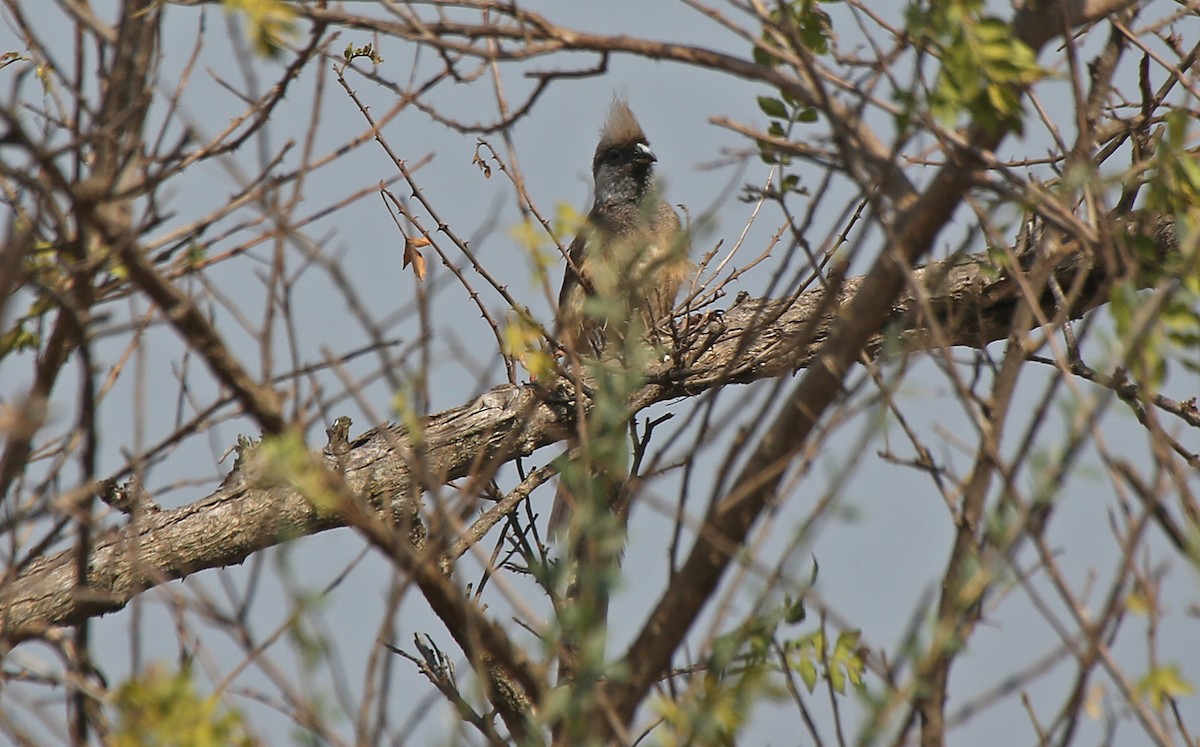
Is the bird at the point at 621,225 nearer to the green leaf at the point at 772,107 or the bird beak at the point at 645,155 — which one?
the bird beak at the point at 645,155

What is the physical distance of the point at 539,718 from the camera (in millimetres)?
1995

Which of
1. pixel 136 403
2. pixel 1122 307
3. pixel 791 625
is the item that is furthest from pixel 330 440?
pixel 1122 307

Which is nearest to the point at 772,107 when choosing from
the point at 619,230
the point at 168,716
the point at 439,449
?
the point at 168,716

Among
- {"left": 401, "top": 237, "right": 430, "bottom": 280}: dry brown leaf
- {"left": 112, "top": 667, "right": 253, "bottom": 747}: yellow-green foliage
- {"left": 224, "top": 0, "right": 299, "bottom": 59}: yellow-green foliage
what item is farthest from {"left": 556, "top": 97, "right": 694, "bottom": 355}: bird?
{"left": 112, "top": 667, "right": 253, "bottom": 747}: yellow-green foliage

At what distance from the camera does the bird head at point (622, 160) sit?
315 inches

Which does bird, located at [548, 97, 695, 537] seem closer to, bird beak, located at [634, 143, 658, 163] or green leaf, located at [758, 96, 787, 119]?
bird beak, located at [634, 143, 658, 163]

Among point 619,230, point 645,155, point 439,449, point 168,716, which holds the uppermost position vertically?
point 645,155

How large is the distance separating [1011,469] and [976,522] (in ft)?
1.46

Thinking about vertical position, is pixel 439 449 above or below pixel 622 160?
below

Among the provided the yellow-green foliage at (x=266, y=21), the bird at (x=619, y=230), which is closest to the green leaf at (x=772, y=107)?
the yellow-green foliage at (x=266, y=21)

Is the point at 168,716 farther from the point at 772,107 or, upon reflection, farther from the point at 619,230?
the point at 619,230

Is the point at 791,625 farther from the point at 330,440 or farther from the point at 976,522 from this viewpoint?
the point at 330,440

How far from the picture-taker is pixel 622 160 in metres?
8.19

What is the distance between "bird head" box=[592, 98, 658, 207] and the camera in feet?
26.3
